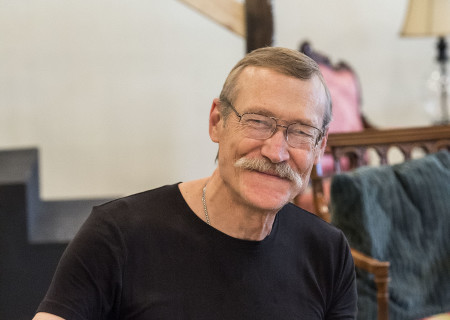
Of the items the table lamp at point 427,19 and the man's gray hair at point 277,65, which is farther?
the table lamp at point 427,19

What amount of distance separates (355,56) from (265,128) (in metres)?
3.58

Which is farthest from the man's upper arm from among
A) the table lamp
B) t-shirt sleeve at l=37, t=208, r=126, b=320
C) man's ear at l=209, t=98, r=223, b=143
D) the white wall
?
the table lamp

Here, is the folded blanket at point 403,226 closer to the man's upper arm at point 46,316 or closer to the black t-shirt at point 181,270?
the black t-shirt at point 181,270

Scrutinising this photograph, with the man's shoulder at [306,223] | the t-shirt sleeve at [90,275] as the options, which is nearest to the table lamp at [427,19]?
the man's shoulder at [306,223]

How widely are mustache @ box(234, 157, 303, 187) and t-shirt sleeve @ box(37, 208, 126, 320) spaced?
28 cm

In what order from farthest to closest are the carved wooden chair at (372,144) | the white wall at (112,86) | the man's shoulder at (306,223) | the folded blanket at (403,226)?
the white wall at (112,86), the carved wooden chair at (372,144), the folded blanket at (403,226), the man's shoulder at (306,223)

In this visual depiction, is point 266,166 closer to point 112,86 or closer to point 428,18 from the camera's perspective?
point 112,86

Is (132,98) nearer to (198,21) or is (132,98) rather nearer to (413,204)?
(198,21)

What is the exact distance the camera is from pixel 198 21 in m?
4.20

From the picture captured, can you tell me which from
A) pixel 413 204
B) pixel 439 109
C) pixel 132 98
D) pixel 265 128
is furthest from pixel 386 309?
pixel 439 109

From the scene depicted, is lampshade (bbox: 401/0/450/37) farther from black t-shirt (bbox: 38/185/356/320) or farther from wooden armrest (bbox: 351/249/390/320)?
black t-shirt (bbox: 38/185/356/320)

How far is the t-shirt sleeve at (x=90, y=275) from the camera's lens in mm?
1154

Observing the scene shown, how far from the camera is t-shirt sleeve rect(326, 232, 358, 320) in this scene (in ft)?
4.74

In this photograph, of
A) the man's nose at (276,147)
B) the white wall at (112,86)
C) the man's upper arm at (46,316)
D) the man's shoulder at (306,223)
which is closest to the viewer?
the man's upper arm at (46,316)
